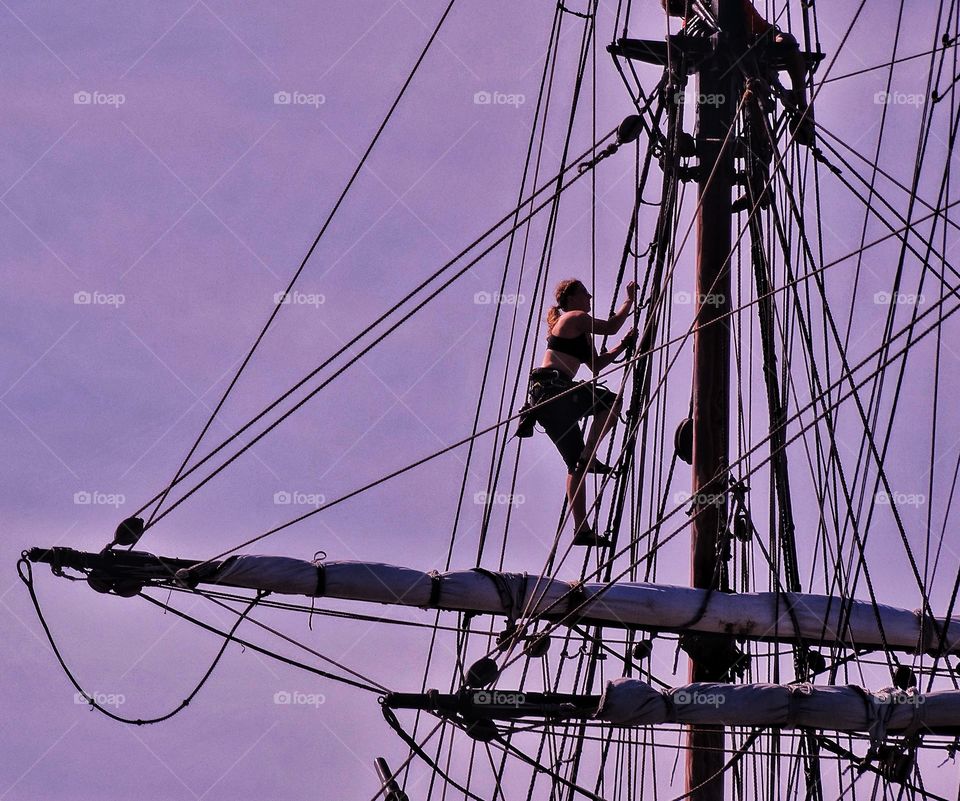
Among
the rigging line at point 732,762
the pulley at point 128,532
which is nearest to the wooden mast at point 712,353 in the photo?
the rigging line at point 732,762

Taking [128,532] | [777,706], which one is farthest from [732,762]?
[128,532]

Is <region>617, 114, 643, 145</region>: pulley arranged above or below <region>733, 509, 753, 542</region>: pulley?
above

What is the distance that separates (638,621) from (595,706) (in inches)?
91.9

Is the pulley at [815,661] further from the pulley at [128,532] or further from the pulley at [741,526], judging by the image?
the pulley at [128,532]

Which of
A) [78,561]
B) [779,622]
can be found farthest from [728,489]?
[78,561]

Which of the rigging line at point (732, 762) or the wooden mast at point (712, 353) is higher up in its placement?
the wooden mast at point (712, 353)

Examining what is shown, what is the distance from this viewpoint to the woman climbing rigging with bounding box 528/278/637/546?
20.3 m

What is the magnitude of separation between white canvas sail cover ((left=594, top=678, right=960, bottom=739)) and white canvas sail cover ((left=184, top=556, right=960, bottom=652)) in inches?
30.5

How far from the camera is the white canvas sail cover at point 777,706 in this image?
1830cm

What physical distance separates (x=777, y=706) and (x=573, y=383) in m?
3.59

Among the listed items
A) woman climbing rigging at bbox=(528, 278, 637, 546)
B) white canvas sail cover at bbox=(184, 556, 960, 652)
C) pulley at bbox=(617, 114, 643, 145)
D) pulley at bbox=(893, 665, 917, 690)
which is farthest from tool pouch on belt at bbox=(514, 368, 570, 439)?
pulley at bbox=(893, 665, 917, 690)

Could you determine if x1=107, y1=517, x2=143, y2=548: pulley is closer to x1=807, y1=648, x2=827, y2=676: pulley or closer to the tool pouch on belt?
the tool pouch on belt

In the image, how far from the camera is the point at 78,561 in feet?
62.5

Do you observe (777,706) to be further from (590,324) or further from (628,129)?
(628,129)
